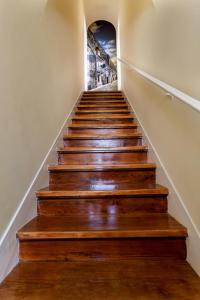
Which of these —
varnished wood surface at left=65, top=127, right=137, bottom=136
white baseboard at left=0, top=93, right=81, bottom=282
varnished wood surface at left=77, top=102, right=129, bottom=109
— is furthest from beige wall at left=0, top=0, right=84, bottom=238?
varnished wood surface at left=77, top=102, right=129, bottom=109

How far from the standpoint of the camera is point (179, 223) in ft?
5.25

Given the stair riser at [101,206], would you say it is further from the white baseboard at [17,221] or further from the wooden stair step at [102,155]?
the wooden stair step at [102,155]

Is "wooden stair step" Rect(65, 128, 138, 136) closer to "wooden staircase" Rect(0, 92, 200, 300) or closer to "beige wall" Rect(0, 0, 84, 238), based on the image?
"beige wall" Rect(0, 0, 84, 238)

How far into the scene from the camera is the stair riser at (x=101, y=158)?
2.57 metres

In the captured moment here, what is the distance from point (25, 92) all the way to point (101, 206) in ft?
3.02

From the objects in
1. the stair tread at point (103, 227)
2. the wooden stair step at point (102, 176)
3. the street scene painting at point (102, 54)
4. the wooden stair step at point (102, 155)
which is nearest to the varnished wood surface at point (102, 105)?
the wooden stair step at point (102, 155)

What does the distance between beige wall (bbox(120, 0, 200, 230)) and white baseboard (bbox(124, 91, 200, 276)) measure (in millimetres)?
37

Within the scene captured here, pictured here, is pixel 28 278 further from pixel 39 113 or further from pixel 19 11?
pixel 19 11

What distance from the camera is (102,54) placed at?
23.1ft

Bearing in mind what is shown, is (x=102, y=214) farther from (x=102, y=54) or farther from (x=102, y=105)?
(x=102, y=54)

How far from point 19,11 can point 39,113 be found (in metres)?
0.70

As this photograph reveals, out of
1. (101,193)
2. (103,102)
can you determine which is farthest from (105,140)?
(103,102)

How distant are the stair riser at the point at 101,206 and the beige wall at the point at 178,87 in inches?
9.4

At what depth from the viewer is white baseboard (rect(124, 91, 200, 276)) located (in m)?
1.36
